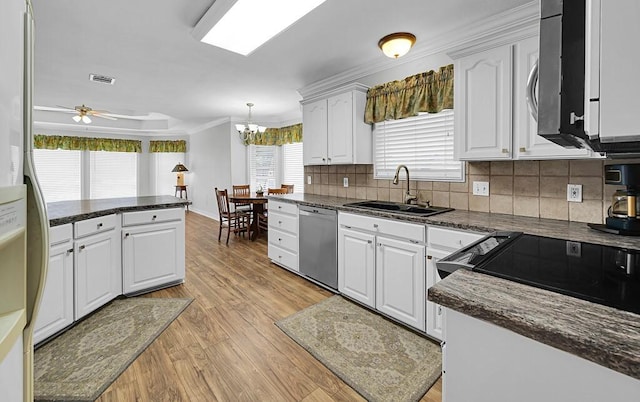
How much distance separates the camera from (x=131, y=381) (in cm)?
174

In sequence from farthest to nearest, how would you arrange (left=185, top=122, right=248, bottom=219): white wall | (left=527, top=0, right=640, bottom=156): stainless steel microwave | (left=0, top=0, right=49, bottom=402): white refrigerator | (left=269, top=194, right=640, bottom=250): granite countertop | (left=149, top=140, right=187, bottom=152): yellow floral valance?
1. (left=149, top=140, right=187, bottom=152): yellow floral valance
2. (left=185, top=122, right=248, bottom=219): white wall
3. (left=269, top=194, right=640, bottom=250): granite countertop
4. (left=0, top=0, right=49, bottom=402): white refrigerator
5. (left=527, top=0, right=640, bottom=156): stainless steel microwave

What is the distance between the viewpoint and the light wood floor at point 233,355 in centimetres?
166

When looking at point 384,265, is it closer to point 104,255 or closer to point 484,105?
point 484,105

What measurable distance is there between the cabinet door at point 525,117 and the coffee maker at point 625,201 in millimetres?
317

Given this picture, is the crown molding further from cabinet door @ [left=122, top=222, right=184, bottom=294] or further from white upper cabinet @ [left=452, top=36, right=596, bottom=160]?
cabinet door @ [left=122, top=222, right=184, bottom=294]

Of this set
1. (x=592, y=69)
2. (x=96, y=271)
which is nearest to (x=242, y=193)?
(x=96, y=271)

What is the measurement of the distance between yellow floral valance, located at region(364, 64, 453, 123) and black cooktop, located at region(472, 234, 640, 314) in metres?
1.70

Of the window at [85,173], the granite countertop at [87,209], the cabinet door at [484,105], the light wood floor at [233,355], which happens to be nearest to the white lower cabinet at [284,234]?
the light wood floor at [233,355]

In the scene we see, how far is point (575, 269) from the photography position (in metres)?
0.98

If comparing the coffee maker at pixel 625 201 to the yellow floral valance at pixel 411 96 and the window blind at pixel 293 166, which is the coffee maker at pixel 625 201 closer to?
the yellow floral valance at pixel 411 96

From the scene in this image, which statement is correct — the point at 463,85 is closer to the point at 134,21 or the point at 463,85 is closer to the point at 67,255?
the point at 134,21

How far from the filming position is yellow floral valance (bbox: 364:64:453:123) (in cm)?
262

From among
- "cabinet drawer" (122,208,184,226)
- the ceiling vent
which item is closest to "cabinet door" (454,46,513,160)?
"cabinet drawer" (122,208,184,226)

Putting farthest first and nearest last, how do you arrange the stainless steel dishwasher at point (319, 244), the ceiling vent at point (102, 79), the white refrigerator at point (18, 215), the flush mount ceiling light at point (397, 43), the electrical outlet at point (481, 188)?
1. the ceiling vent at point (102, 79)
2. the stainless steel dishwasher at point (319, 244)
3. the flush mount ceiling light at point (397, 43)
4. the electrical outlet at point (481, 188)
5. the white refrigerator at point (18, 215)
